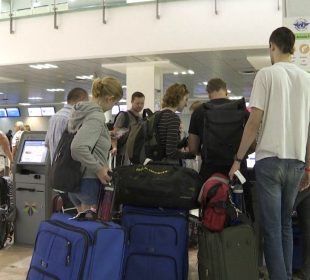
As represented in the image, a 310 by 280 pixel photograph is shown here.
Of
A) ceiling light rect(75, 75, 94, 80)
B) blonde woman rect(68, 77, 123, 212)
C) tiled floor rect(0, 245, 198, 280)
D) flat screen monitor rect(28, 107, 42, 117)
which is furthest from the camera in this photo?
flat screen monitor rect(28, 107, 42, 117)

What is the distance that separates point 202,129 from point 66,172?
1064 millimetres

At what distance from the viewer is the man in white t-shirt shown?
253cm

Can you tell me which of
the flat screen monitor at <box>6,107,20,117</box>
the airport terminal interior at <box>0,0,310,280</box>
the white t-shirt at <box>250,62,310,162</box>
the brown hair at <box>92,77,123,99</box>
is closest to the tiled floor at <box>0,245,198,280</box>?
the white t-shirt at <box>250,62,310,162</box>

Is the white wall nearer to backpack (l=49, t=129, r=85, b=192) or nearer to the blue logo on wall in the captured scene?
the blue logo on wall

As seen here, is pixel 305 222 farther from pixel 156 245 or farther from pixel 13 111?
pixel 13 111

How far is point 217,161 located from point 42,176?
230 centimetres

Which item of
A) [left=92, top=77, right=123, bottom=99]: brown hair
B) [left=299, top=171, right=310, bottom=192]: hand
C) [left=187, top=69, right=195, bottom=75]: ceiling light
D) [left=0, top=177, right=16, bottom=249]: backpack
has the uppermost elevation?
[left=187, top=69, right=195, bottom=75]: ceiling light

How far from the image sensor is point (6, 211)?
14.8ft

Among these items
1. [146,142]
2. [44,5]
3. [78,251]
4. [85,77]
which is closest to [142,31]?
[44,5]

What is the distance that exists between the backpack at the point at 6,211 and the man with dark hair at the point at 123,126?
1.24 meters

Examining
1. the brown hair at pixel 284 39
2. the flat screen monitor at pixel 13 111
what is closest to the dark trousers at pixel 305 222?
Result: the brown hair at pixel 284 39

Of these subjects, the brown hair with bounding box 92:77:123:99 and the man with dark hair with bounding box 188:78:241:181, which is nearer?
the brown hair with bounding box 92:77:123:99

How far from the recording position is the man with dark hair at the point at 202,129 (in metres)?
2.99

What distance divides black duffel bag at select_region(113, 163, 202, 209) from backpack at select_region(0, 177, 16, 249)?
200 cm
